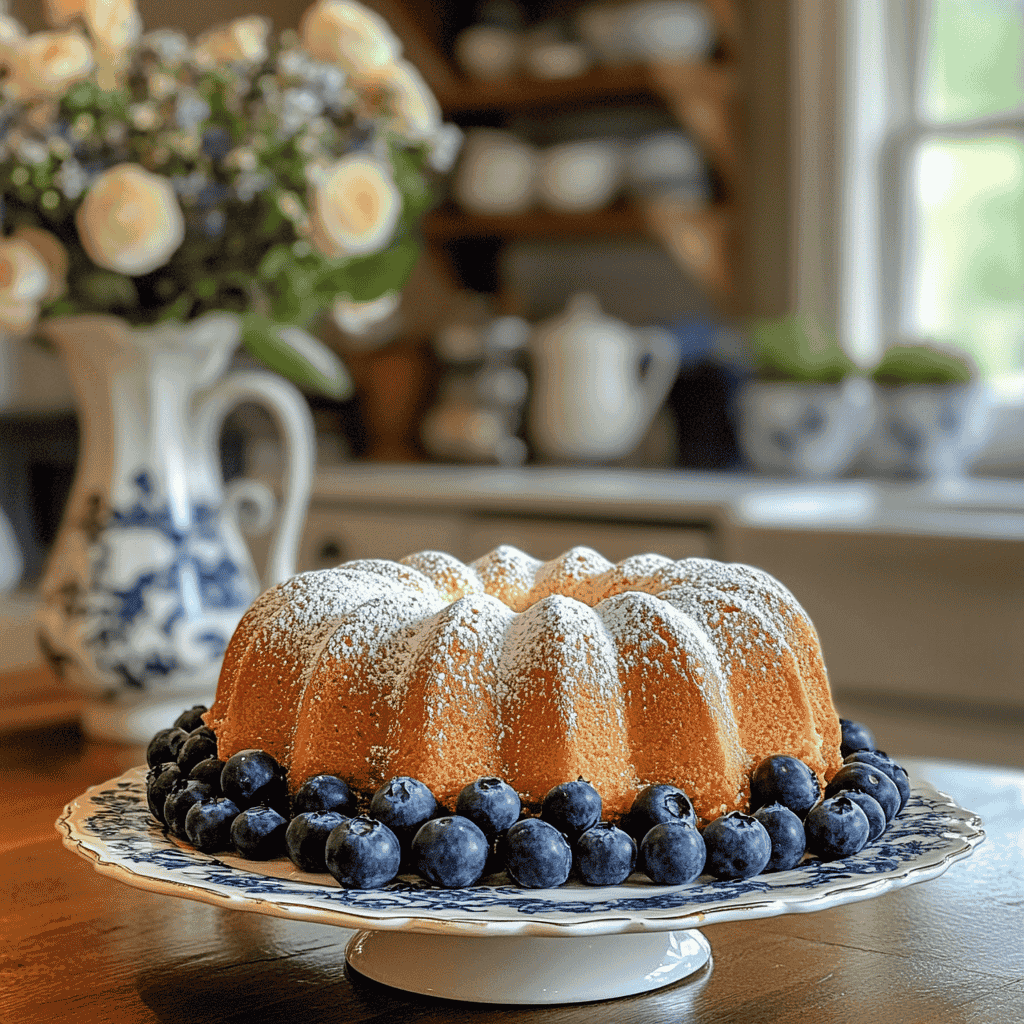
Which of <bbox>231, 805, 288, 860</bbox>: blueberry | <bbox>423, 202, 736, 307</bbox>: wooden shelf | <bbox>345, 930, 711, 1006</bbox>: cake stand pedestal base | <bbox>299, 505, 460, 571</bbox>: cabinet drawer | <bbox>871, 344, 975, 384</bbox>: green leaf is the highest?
<bbox>423, 202, 736, 307</bbox>: wooden shelf

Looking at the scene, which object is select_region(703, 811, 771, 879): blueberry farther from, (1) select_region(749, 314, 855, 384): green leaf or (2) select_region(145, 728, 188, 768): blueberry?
(1) select_region(749, 314, 855, 384): green leaf

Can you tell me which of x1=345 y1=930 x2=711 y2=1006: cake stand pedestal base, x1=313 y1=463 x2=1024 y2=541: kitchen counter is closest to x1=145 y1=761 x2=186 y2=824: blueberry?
x1=345 y1=930 x2=711 y2=1006: cake stand pedestal base

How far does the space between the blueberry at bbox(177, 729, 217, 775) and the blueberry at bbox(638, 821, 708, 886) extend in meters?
0.25

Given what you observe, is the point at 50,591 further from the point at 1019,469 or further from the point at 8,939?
the point at 1019,469

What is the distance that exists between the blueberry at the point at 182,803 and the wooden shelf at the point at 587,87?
8.17 ft

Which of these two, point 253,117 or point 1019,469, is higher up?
point 253,117

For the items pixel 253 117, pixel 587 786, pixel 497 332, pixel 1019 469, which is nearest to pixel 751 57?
pixel 497 332

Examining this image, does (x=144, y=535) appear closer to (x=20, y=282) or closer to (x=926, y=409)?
(x=20, y=282)

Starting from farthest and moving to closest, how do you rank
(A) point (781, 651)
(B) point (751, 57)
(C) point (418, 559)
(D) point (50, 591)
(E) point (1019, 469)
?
(B) point (751, 57), (E) point (1019, 469), (D) point (50, 591), (C) point (418, 559), (A) point (781, 651)

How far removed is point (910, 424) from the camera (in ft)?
8.61

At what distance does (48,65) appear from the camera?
3.84ft

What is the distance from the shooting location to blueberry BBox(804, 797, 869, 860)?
653mm

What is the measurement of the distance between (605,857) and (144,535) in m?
0.72

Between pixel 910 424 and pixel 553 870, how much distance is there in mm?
2142
